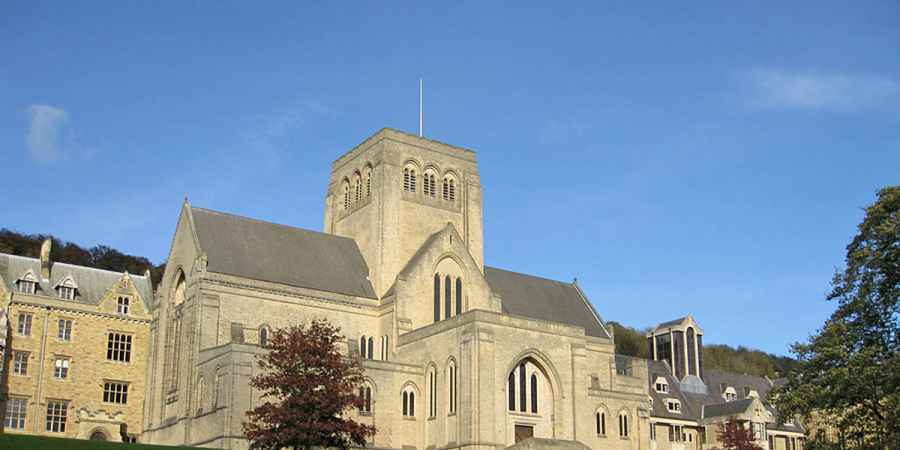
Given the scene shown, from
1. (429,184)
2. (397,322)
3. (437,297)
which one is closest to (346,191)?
(429,184)

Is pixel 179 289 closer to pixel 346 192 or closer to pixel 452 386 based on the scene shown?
pixel 346 192

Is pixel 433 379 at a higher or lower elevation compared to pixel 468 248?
lower

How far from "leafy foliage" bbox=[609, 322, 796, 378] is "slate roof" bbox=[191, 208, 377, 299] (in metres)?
81.9

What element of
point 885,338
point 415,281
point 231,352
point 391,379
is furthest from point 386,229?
point 885,338

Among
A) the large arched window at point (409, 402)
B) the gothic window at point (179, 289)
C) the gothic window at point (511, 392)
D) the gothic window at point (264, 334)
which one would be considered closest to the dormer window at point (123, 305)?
the gothic window at point (179, 289)

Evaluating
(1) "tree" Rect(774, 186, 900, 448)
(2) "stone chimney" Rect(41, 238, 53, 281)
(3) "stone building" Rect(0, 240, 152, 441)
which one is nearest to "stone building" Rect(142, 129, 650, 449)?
(3) "stone building" Rect(0, 240, 152, 441)

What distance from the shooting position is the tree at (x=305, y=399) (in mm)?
46344

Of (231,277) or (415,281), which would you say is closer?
(231,277)

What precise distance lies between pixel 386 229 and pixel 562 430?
1786cm

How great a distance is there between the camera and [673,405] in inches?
3499

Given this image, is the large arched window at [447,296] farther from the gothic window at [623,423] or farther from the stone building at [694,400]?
the stone building at [694,400]

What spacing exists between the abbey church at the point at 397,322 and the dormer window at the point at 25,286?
0.30 metres

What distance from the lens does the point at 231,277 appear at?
62656mm

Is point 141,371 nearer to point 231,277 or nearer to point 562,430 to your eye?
point 231,277
